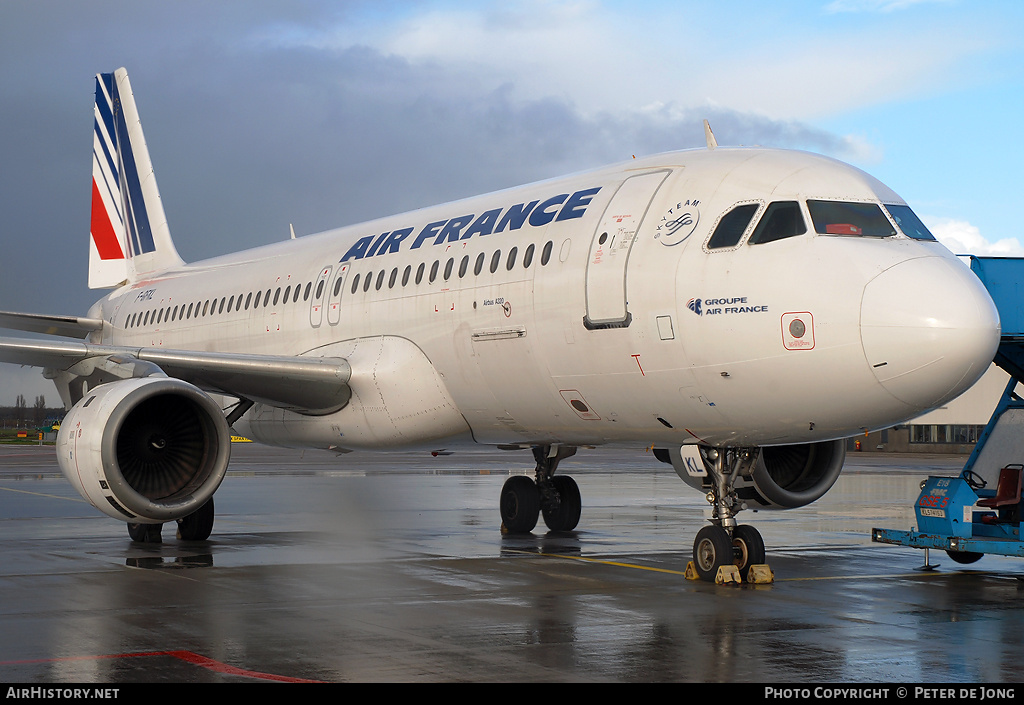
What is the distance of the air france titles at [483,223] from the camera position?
11.8 m

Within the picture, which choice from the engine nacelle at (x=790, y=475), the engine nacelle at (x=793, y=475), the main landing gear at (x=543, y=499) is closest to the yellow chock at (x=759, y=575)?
the engine nacelle at (x=790, y=475)

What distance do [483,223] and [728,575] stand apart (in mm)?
4986

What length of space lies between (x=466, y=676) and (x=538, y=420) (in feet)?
19.3

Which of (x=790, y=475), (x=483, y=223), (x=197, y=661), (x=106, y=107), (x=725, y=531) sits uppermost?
(x=106, y=107)

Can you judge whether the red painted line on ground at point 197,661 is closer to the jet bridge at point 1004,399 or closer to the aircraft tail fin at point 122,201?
the jet bridge at point 1004,399

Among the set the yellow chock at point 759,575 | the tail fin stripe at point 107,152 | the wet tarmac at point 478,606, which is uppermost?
the tail fin stripe at point 107,152

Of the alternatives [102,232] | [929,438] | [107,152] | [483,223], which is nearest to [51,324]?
[102,232]

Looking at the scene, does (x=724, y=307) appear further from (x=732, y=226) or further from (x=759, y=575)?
(x=759, y=575)

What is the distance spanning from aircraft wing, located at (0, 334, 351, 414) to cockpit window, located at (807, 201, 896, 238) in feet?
20.9

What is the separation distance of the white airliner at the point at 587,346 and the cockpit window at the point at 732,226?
0.07ft

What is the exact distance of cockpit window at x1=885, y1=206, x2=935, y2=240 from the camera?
9.79 m

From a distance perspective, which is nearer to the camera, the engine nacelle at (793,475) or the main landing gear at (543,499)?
the engine nacelle at (793,475)

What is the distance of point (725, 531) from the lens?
10.7 metres

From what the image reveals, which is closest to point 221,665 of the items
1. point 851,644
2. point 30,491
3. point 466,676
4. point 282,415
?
point 466,676
